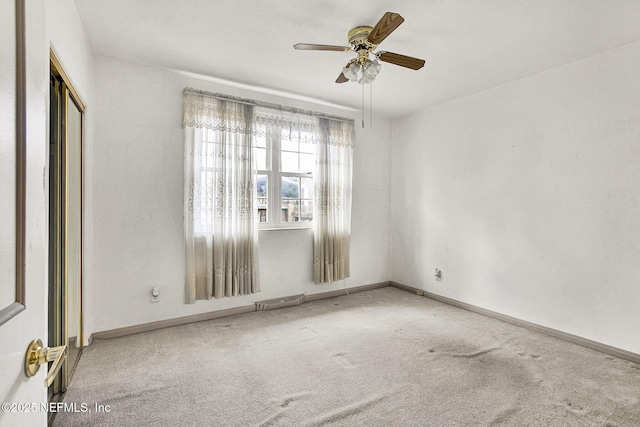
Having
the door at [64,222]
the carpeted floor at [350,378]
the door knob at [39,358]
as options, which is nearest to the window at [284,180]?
the carpeted floor at [350,378]

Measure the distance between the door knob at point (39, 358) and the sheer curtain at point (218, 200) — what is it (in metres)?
2.50

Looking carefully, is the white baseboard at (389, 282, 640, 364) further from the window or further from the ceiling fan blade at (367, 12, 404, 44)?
the ceiling fan blade at (367, 12, 404, 44)

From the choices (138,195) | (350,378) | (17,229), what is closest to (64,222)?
(138,195)

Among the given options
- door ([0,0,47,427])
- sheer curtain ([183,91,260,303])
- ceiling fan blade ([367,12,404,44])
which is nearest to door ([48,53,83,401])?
sheer curtain ([183,91,260,303])

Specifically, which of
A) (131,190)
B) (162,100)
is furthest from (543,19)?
(131,190)

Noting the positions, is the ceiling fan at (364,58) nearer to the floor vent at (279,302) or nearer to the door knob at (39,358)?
Answer: the door knob at (39,358)

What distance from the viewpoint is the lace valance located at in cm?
318

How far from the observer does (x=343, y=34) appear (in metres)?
2.41

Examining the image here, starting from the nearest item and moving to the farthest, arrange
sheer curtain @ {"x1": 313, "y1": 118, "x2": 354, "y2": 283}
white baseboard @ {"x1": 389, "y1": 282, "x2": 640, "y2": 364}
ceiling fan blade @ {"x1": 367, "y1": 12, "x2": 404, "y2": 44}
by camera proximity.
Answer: ceiling fan blade @ {"x1": 367, "y1": 12, "x2": 404, "y2": 44}
white baseboard @ {"x1": 389, "y1": 282, "x2": 640, "y2": 364}
sheer curtain @ {"x1": 313, "y1": 118, "x2": 354, "y2": 283}

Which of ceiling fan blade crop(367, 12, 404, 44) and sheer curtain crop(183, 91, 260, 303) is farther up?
ceiling fan blade crop(367, 12, 404, 44)

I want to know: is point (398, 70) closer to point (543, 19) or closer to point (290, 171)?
point (543, 19)

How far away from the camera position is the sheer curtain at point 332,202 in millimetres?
3982

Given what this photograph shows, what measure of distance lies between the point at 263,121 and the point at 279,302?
7.00 feet

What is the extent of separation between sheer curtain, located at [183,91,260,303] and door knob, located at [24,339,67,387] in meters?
2.50
